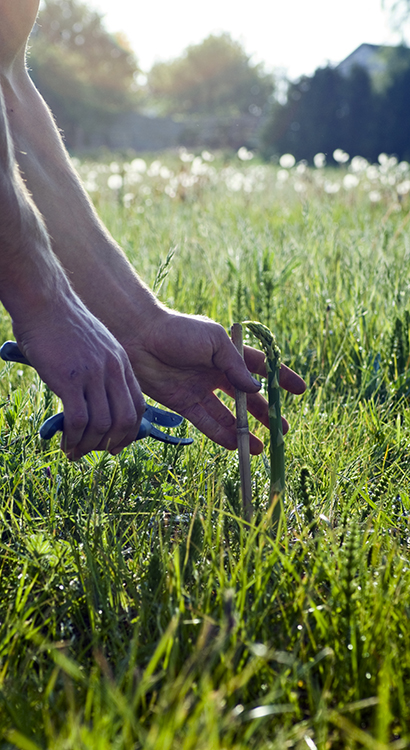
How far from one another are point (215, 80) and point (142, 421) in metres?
67.7

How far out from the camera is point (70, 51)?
167 ft

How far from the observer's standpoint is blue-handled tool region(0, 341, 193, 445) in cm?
115

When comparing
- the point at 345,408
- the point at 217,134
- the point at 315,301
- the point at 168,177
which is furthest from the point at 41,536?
the point at 217,134

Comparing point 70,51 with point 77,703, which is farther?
point 70,51

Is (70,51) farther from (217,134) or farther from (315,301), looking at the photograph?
(315,301)

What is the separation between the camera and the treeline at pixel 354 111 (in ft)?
69.6

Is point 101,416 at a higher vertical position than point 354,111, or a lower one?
lower

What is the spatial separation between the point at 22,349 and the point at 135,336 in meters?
0.46

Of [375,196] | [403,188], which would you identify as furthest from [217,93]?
[403,188]

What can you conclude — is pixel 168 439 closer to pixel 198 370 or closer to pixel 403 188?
pixel 198 370

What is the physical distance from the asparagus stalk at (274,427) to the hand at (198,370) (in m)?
0.13

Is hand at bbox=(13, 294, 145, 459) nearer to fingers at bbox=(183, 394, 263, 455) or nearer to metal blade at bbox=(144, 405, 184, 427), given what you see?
metal blade at bbox=(144, 405, 184, 427)

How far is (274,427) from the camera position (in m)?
1.27

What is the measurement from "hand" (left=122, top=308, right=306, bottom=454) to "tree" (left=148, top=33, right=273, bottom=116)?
206ft
